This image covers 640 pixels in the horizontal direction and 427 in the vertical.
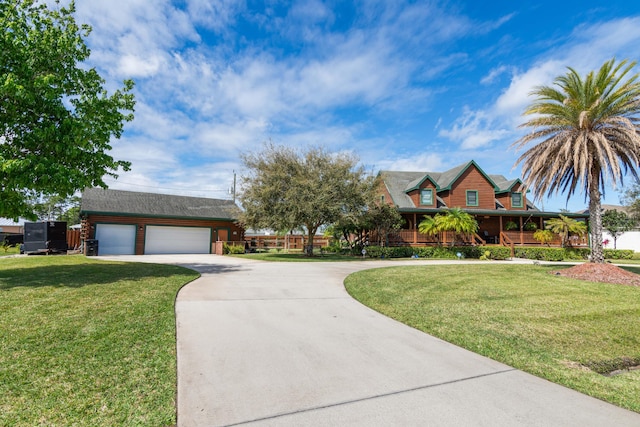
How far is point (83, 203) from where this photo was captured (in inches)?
869

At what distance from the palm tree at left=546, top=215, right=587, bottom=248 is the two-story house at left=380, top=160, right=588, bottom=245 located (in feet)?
6.09

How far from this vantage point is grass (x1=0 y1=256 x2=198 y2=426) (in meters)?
2.58

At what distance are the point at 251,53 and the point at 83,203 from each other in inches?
689

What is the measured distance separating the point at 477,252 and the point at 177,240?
2152 centimetres

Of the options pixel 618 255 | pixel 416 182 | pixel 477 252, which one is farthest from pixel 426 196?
pixel 618 255

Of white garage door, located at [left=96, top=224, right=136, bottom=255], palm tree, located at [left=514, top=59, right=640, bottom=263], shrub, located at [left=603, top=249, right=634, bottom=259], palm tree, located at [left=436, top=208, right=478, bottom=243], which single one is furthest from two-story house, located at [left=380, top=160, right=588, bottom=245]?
white garage door, located at [left=96, top=224, right=136, bottom=255]

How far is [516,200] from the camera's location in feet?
83.9

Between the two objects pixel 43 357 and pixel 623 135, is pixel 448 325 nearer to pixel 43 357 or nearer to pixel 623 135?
pixel 43 357

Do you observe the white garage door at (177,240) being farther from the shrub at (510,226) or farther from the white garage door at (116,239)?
the shrub at (510,226)

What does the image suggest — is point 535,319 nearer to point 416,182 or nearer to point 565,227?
point 565,227

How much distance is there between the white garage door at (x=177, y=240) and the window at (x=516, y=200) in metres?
24.1

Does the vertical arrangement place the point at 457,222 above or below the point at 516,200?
below

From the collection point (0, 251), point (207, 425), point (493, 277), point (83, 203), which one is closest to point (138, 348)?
point (207, 425)

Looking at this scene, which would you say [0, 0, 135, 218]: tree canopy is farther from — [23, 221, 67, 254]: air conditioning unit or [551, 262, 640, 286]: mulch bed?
[551, 262, 640, 286]: mulch bed
